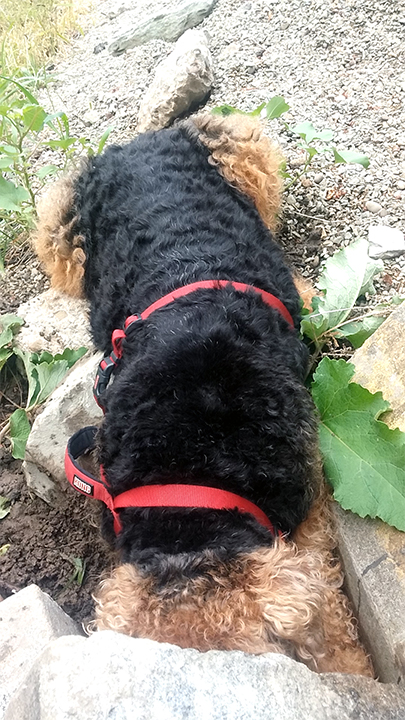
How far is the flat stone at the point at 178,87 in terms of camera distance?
3.86 m

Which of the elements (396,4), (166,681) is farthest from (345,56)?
(166,681)

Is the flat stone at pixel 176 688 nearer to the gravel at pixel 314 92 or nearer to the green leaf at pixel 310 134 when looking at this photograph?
the gravel at pixel 314 92

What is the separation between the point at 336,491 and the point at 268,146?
1.89 metres

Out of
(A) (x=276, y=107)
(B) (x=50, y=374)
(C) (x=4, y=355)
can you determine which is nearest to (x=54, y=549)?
(B) (x=50, y=374)

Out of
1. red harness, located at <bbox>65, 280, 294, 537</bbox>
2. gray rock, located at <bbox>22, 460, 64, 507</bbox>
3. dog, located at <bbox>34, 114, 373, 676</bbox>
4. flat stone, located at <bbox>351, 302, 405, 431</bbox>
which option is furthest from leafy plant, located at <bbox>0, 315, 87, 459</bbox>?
flat stone, located at <bbox>351, 302, 405, 431</bbox>

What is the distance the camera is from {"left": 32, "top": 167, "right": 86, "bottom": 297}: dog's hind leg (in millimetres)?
2992

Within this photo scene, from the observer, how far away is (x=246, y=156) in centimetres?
288

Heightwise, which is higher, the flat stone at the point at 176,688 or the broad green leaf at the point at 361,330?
the flat stone at the point at 176,688

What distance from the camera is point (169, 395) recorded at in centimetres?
184

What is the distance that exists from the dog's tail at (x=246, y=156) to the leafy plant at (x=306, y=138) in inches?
5.8

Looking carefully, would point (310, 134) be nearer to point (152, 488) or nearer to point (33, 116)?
point (33, 116)

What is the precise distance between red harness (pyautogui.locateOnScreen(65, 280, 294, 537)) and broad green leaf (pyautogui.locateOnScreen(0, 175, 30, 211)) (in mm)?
1369

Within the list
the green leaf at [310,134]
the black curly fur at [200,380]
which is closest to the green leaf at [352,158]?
the green leaf at [310,134]

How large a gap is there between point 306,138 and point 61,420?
186 cm
